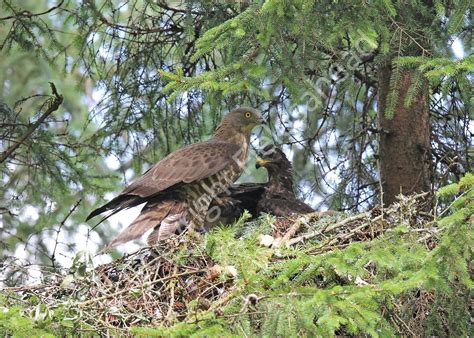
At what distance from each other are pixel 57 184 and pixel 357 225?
142 inches

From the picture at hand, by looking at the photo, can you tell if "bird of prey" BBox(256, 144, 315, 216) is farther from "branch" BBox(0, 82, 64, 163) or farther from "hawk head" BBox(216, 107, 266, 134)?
"branch" BBox(0, 82, 64, 163)

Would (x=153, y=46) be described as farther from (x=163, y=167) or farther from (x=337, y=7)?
(x=337, y=7)

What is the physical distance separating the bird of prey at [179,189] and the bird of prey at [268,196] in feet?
0.53

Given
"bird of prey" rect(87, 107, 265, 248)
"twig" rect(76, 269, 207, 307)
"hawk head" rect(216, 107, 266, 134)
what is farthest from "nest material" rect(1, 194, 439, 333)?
"hawk head" rect(216, 107, 266, 134)

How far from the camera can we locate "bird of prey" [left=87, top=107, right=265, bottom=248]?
7457 mm

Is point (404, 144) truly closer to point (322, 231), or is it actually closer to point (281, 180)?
point (281, 180)

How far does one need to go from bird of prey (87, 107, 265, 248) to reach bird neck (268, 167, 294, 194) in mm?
321

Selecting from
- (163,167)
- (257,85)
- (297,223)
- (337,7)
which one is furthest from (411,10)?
(163,167)

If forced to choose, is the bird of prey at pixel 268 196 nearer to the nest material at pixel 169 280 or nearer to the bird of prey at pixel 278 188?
the bird of prey at pixel 278 188

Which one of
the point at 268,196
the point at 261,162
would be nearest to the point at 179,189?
the point at 268,196

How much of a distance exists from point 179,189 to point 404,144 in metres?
1.95

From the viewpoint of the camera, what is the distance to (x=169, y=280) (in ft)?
19.4

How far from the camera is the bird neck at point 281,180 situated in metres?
8.47

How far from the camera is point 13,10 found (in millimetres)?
8258
